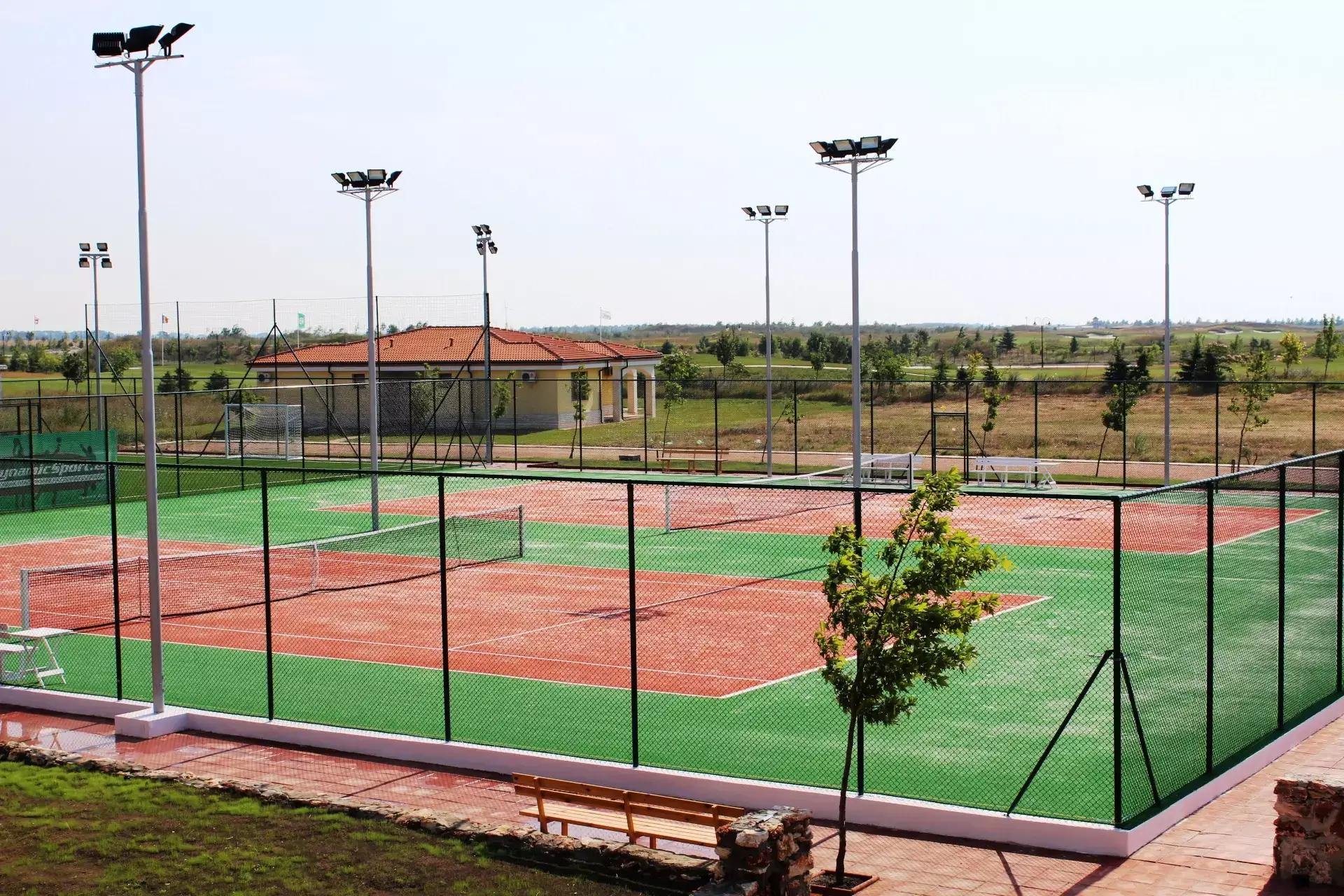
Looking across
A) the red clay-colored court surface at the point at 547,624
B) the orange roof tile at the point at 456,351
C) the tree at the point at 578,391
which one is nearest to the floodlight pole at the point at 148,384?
the red clay-colored court surface at the point at 547,624

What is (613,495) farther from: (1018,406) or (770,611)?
(1018,406)

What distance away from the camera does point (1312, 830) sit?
35.7ft

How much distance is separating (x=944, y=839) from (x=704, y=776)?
2.48 metres

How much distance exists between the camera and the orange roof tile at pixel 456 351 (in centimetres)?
6384

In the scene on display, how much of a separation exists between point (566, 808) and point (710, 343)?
477 feet

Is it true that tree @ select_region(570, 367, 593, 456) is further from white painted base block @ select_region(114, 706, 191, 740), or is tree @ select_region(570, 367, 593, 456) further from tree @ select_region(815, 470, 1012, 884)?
tree @ select_region(815, 470, 1012, 884)

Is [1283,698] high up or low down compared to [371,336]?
down

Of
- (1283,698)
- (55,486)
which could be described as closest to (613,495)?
(55,486)

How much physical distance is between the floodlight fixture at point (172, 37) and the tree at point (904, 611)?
947 centimetres

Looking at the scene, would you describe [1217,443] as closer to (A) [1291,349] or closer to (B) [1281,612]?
(B) [1281,612]

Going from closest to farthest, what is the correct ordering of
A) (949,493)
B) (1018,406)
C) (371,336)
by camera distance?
1. (949,493)
2. (371,336)
3. (1018,406)

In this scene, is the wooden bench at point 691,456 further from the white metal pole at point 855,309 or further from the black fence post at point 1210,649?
the black fence post at point 1210,649

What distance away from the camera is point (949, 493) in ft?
36.9

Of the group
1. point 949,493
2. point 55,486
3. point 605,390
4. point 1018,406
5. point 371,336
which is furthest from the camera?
point 1018,406
